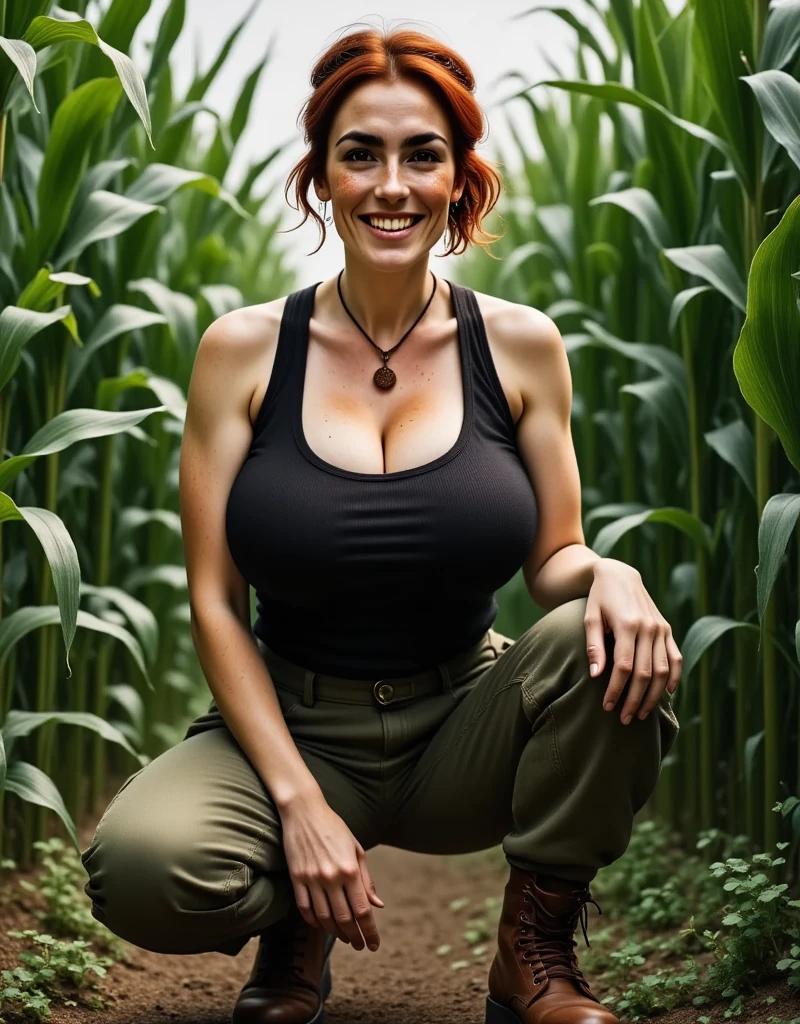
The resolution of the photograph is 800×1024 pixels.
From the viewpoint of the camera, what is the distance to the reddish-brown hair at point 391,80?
1467mm

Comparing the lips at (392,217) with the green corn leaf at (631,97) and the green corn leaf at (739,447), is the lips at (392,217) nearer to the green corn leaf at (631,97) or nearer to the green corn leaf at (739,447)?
the green corn leaf at (631,97)

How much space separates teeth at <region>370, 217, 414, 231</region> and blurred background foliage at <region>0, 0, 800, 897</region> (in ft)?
1.00

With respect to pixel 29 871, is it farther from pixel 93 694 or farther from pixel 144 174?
Result: pixel 144 174

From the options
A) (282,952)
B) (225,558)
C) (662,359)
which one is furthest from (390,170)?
(282,952)

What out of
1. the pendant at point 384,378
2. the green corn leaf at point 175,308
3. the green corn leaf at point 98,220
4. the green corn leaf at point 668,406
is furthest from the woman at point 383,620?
the green corn leaf at point 175,308

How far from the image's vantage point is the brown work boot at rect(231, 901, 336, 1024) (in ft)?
4.64

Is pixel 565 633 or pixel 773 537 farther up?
pixel 773 537

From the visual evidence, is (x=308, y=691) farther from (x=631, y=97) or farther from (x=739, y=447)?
(x=631, y=97)

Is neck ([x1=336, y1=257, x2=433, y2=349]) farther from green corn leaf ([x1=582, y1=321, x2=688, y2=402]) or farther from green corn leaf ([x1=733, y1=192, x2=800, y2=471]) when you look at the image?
green corn leaf ([x1=582, y1=321, x2=688, y2=402])

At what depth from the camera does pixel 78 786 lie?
2.13 m

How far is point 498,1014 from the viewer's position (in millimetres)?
1420

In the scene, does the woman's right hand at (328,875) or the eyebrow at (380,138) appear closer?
the woman's right hand at (328,875)

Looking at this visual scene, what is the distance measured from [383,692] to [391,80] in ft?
2.42

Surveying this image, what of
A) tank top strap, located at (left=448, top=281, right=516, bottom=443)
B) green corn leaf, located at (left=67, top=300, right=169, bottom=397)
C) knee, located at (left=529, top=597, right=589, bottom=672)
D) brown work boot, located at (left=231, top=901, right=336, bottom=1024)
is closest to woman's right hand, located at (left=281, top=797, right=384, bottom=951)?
brown work boot, located at (left=231, top=901, right=336, bottom=1024)
